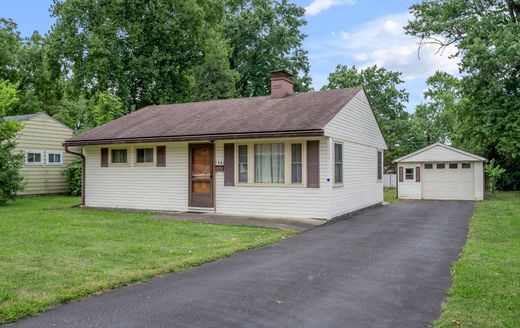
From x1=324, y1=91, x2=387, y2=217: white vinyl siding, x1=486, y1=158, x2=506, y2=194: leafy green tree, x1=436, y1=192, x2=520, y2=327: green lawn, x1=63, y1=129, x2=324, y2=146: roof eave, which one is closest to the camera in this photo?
x1=436, y1=192, x2=520, y2=327: green lawn

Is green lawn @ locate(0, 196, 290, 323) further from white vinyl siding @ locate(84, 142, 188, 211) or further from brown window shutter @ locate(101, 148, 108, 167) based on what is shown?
brown window shutter @ locate(101, 148, 108, 167)

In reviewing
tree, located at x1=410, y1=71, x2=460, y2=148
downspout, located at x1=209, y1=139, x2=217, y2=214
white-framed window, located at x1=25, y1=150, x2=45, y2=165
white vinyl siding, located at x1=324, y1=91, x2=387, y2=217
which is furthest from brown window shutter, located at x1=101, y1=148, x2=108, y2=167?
tree, located at x1=410, y1=71, x2=460, y2=148

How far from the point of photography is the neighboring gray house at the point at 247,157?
1206cm

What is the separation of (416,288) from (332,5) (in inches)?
499

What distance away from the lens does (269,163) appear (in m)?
12.7

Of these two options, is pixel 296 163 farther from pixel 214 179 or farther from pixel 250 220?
pixel 214 179

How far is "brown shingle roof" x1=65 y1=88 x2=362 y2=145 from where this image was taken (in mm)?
12225

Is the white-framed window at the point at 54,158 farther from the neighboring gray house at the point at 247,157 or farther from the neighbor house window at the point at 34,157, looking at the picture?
the neighboring gray house at the point at 247,157

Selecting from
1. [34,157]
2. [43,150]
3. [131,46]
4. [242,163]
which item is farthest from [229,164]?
[131,46]

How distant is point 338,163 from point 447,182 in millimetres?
11097

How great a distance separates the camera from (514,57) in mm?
19453

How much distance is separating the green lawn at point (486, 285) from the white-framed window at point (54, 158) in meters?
18.9

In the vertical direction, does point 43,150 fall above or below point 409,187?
above

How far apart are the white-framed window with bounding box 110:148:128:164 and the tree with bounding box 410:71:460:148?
2599 cm
